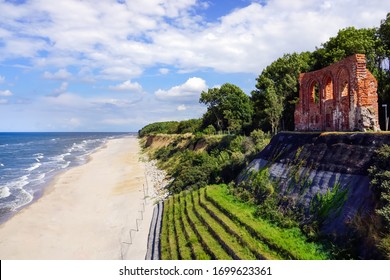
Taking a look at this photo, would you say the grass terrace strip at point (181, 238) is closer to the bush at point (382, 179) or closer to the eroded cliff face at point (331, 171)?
the eroded cliff face at point (331, 171)

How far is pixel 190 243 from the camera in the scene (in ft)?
65.7

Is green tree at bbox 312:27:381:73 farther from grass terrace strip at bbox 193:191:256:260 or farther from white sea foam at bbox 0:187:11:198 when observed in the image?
white sea foam at bbox 0:187:11:198

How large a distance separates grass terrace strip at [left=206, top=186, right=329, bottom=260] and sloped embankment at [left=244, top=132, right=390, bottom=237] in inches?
56.3

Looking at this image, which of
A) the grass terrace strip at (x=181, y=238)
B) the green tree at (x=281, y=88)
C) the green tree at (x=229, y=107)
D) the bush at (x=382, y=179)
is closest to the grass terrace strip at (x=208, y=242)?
the grass terrace strip at (x=181, y=238)

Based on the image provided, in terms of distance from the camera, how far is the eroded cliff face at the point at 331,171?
661 inches

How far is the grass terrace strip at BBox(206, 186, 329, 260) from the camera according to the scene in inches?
634

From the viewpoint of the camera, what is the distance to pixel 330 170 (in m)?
19.8

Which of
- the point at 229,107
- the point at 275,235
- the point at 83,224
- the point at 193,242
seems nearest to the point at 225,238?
the point at 193,242

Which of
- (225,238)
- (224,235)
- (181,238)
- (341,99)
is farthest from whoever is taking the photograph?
(341,99)

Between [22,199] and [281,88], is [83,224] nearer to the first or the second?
[22,199]

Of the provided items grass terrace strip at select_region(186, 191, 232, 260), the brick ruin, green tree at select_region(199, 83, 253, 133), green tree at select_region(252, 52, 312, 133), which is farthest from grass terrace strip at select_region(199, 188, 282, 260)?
green tree at select_region(199, 83, 253, 133)

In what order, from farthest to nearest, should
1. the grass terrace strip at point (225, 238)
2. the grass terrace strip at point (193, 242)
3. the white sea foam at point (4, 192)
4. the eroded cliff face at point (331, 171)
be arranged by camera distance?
1. the white sea foam at point (4, 192)
2. the grass terrace strip at point (193, 242)
3. the grass terrace strip at point (225, 238)
4. the eroded cliff face at point (331, 171)

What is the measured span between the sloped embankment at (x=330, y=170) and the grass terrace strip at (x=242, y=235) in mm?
3326

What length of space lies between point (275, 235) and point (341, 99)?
13060 mm
